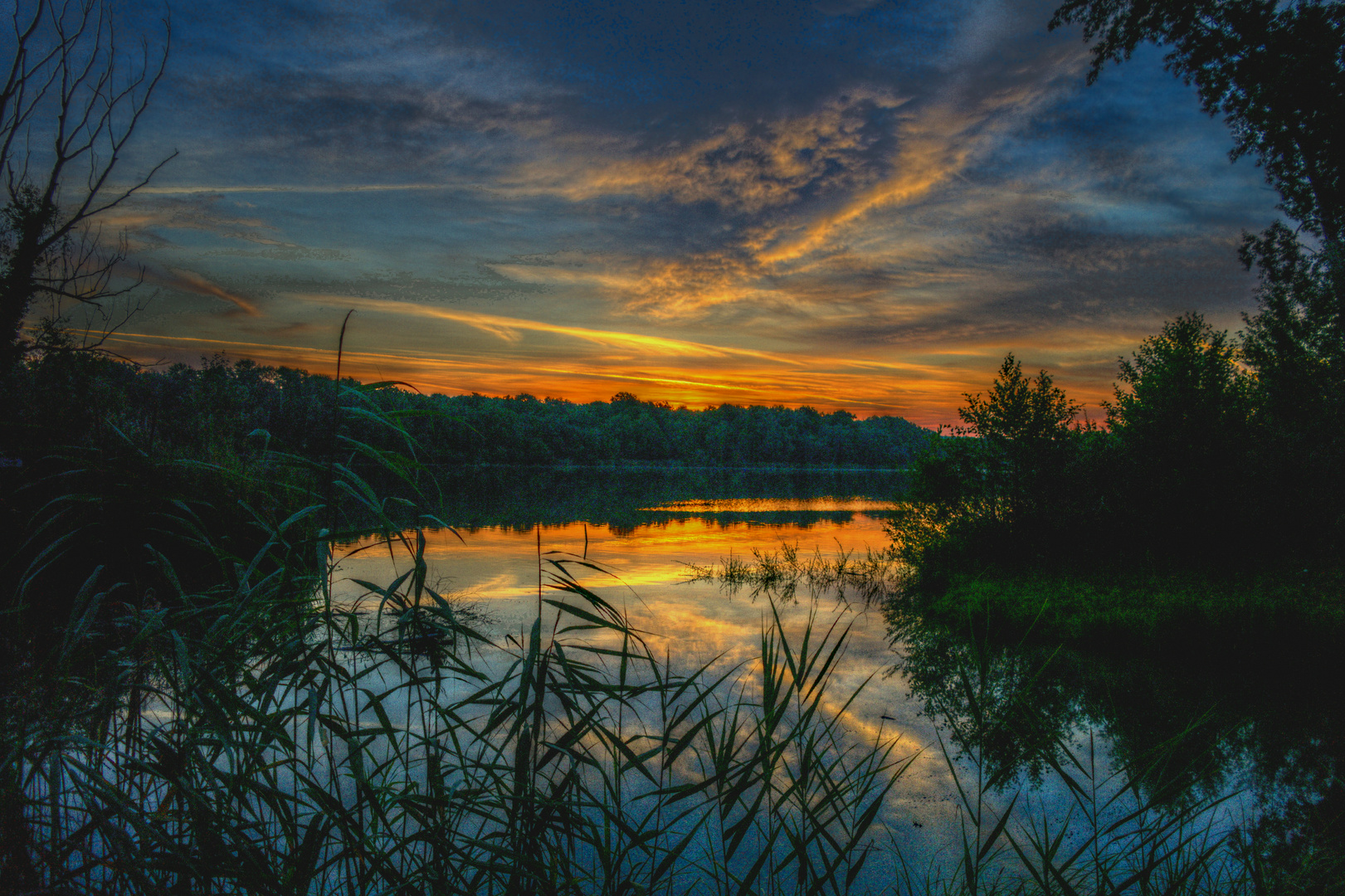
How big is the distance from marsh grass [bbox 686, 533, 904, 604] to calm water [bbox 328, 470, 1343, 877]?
41cm

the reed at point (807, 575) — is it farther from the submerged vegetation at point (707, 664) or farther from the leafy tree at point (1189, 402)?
the leafy tree at point (1189, 402)

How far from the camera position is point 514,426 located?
7875cm

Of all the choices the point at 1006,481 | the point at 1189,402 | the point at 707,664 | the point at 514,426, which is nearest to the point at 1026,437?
the point at 1006,481

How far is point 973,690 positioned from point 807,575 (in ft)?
21.8

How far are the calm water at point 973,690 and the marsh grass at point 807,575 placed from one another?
1.36 ft

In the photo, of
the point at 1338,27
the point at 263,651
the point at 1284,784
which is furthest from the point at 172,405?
the point at 1338,27

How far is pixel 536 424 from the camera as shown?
273ft

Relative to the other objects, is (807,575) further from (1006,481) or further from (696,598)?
(1006,481)

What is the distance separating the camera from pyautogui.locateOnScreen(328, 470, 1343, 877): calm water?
528cm

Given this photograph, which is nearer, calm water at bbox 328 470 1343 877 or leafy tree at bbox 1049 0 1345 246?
calm water at bbox 328 470 1343 877

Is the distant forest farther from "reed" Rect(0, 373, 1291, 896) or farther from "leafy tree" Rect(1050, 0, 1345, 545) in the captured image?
"leafy tree" Rect(1050, 0, 1345, 545)

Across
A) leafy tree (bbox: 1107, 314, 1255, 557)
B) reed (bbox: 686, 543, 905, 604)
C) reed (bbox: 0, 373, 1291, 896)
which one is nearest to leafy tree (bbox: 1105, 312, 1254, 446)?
leafy tree (bbox: 1107, 314, 1255, 557)

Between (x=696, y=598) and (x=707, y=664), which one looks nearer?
(x=707, y=664)

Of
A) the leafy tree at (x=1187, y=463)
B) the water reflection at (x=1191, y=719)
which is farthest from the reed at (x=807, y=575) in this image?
the leafy tree at (x=1187, y=463)
